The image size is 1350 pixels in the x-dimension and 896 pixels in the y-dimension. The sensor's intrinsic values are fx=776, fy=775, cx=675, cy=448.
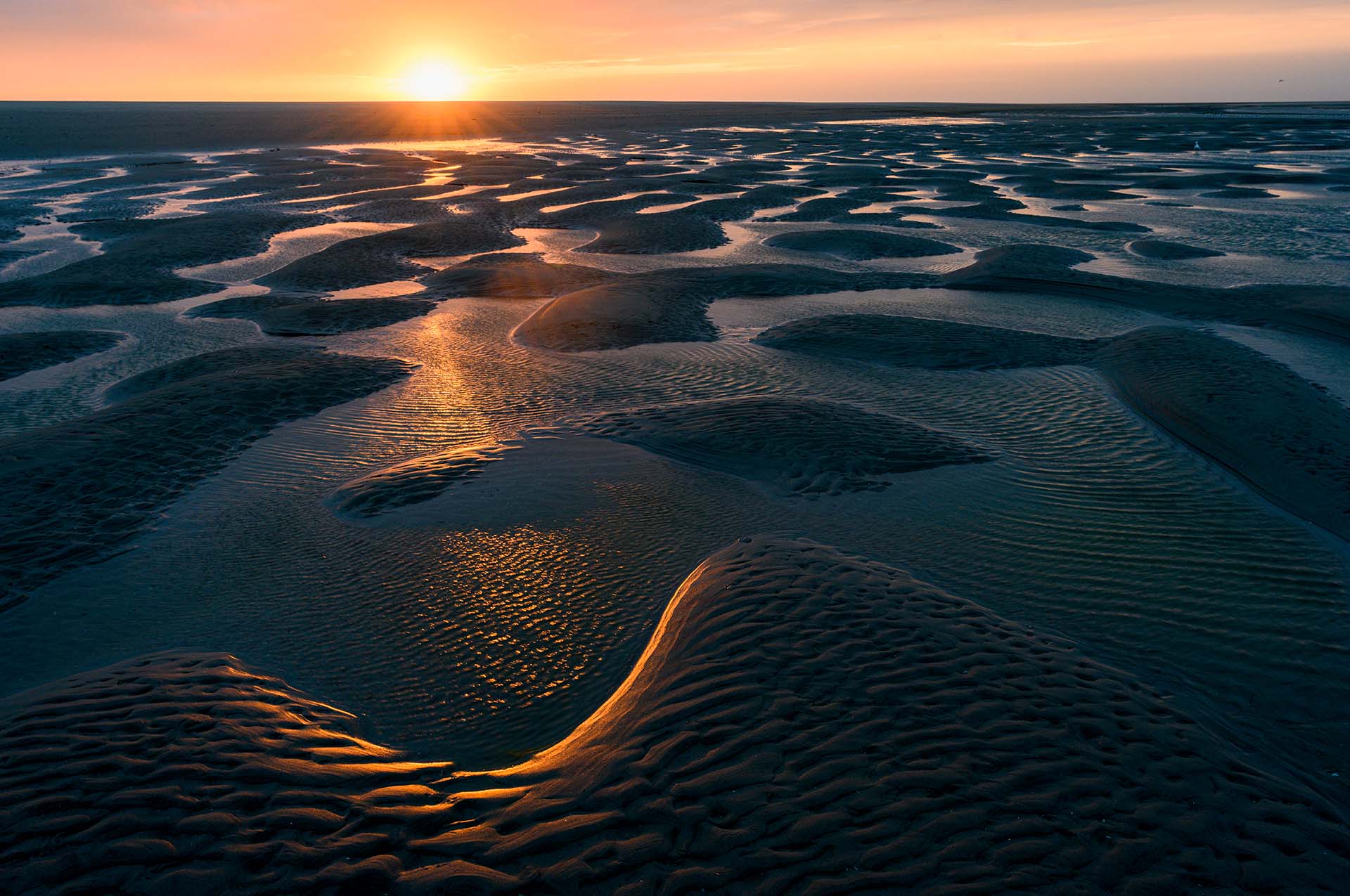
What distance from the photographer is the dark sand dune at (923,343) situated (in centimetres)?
1956

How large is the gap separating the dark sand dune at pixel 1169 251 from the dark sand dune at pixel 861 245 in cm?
721

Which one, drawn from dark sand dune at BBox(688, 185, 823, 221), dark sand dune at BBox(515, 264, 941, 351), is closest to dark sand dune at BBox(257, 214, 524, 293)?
dark sand dune at BBox(515, 264, 941, 351)

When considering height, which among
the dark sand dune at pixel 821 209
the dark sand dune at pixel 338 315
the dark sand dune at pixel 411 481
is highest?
the dark sand dune at pixel 821 209

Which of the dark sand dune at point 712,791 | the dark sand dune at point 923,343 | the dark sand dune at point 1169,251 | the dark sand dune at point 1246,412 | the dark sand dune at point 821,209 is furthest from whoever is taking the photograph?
the dark sand dune at point 821,209

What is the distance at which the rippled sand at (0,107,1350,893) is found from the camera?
641cm

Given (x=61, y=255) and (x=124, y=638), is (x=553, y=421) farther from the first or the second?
(x=61, y=255)

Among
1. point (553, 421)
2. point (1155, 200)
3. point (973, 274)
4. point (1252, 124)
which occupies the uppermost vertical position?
point (1252, 124)

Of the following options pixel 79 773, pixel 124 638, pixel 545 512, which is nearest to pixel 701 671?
pixel 545 512

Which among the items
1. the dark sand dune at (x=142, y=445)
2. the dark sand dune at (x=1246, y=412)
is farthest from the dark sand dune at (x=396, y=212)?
the dark sand dune at (x=1246, y=412)

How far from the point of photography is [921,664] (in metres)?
8.34

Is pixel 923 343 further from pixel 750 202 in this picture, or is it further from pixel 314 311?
pixel 750 202

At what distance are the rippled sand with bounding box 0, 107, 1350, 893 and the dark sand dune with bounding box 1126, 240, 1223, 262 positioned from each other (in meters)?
3.34

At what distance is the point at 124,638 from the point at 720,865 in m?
8.12

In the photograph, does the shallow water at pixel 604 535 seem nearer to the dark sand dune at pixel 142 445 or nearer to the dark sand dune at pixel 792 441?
the dark sand dune at pixel 792 441
